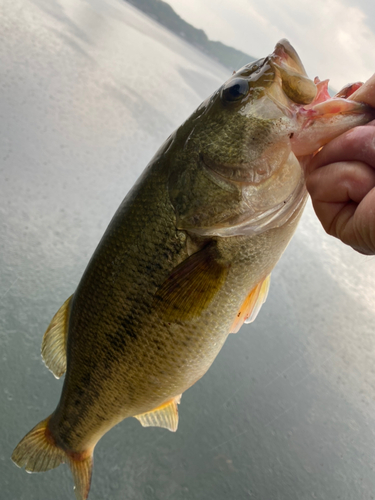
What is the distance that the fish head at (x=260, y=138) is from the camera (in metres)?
0.86

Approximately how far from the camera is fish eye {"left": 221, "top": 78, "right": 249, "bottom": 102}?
0.93m

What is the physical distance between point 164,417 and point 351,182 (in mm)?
1110

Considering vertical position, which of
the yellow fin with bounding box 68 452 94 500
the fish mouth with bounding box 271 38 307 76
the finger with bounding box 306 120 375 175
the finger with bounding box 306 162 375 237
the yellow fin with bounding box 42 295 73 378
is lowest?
the yellow fin with bounding box 68 452 94 500

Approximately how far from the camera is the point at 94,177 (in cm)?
315

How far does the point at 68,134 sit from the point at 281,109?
310 cm

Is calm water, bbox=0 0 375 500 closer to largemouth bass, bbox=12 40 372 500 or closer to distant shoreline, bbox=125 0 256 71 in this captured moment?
largemouth bass, bbox=12 40 372 500

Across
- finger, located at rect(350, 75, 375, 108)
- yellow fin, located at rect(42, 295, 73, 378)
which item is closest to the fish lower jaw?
finger, located at rect(350, 75, 375, 108)

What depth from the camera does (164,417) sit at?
1.38m

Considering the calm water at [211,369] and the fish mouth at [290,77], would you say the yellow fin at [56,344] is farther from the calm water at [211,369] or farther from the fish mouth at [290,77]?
the fish mouth at [290,77]

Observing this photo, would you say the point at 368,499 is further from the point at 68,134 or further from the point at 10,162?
the point at 68,134

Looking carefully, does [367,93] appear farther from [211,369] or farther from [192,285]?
[211,369]

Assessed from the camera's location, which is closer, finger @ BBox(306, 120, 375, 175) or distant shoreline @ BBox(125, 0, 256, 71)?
finger @ BBox(306, 120, 375, 175)

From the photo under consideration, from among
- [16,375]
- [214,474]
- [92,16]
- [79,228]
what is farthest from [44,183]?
[92,16]

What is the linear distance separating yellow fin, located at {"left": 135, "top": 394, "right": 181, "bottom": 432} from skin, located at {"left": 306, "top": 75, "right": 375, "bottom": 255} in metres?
0.94
